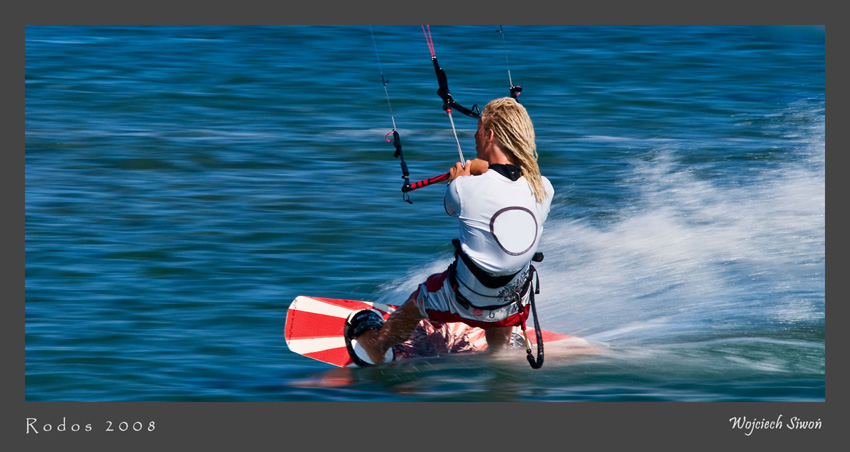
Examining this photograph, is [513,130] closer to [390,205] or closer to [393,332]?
[393,332]

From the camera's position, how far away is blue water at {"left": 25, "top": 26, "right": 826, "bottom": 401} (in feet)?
20.2

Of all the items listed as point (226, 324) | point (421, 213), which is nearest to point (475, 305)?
point (226, 324)

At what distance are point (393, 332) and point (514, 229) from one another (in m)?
1.21

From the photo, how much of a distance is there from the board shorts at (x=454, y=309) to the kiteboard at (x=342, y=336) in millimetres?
661

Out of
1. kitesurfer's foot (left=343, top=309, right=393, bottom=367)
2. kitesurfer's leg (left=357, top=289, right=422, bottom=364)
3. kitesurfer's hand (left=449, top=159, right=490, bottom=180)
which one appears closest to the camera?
kitesurfer's hand (left=449, top=159, right=490, bottom=180)

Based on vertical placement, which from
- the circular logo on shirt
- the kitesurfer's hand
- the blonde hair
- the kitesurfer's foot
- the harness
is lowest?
the kitesurfer's foot

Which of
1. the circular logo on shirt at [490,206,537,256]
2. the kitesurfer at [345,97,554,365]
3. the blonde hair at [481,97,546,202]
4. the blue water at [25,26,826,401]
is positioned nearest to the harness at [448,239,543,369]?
the kitesurfer at [345,97,554,365]

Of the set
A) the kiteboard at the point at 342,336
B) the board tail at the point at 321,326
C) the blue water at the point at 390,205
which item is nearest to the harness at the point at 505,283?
the blue water at the point at 390,205

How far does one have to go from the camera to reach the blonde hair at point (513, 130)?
5.23 m

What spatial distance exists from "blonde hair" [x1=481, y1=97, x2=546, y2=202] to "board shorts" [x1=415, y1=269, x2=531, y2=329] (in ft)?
2.43

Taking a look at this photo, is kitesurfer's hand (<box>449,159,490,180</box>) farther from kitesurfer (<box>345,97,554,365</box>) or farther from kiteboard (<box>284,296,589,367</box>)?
kiteboard (<box>284,296,589,367</box>)

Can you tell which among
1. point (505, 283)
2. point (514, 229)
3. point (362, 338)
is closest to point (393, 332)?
point (362, 338)

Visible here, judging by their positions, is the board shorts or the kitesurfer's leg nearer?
the board shorts

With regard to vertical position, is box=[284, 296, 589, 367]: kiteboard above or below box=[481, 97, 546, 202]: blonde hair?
below
